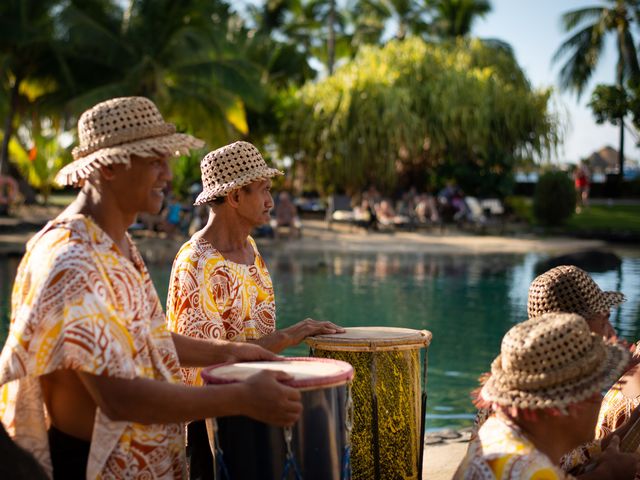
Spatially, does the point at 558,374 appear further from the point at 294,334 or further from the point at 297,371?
the point at 294,334

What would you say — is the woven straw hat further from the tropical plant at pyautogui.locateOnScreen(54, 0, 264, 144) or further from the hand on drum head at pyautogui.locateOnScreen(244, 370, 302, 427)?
the tropical plant at pyautogui.locateOnScreen(54, 0, 264, 144)

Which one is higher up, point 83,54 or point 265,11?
point 265,11

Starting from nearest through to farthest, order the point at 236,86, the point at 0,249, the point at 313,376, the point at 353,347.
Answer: the point at 313,376
the point at 353,347
the point at 0,249
the point at 236,86

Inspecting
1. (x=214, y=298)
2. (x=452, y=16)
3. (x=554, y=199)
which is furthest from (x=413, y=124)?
(x=214, y=298)

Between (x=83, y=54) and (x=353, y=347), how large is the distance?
94.6ft

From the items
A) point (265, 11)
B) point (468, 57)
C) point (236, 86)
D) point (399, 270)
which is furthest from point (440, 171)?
point (265, 11)

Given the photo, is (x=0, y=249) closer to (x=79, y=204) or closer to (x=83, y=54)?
(x=83, y=54)

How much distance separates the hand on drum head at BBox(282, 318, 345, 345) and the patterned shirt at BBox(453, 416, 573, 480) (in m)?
1.09

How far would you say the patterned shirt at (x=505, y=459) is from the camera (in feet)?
7.68

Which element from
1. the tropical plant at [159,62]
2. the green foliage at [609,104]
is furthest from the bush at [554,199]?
the tropical plant at [159,62]

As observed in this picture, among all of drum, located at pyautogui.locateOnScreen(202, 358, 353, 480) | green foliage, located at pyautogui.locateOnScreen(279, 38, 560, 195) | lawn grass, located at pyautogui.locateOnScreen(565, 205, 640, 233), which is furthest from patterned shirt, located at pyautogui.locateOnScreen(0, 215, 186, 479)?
green foliage, located at pyautogui.locateOnScreen(279, 38, 560, 195)

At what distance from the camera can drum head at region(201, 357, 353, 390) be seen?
8.44 feet

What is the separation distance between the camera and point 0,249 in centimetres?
2055

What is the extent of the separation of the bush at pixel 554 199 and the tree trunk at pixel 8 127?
18035 mm
